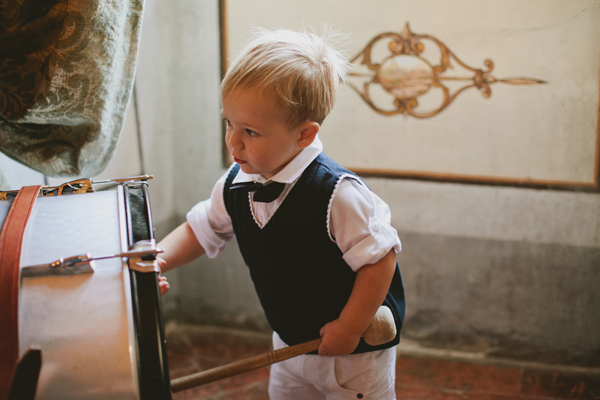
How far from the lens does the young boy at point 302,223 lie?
91 cm

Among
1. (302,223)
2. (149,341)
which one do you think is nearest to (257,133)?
(302,223)

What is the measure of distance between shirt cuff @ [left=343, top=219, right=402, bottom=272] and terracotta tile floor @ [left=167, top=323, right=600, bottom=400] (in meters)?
1.20

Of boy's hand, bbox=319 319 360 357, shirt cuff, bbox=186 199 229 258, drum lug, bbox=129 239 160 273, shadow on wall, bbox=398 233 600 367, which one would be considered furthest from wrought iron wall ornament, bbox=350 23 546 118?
drum lug, bbox=129 239 160 273

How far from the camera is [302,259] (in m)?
1.02

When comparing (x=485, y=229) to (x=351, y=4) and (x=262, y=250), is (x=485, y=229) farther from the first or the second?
(x=262, y=250)

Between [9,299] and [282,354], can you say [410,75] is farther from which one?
[9,299]

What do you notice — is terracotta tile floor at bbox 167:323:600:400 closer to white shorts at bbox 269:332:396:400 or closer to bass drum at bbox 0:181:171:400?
white shorts at bbox 269:332:396:400

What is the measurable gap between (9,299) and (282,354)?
515mm

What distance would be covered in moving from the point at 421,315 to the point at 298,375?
3.81 feet

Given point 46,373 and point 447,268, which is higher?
point 46,373

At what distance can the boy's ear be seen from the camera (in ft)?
3.16

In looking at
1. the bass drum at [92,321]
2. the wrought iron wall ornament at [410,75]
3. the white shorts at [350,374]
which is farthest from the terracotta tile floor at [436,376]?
the bass drum at [92,321]

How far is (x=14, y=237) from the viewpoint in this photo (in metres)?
0.70

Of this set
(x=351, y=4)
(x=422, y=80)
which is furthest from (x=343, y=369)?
(x=351, y=4)
